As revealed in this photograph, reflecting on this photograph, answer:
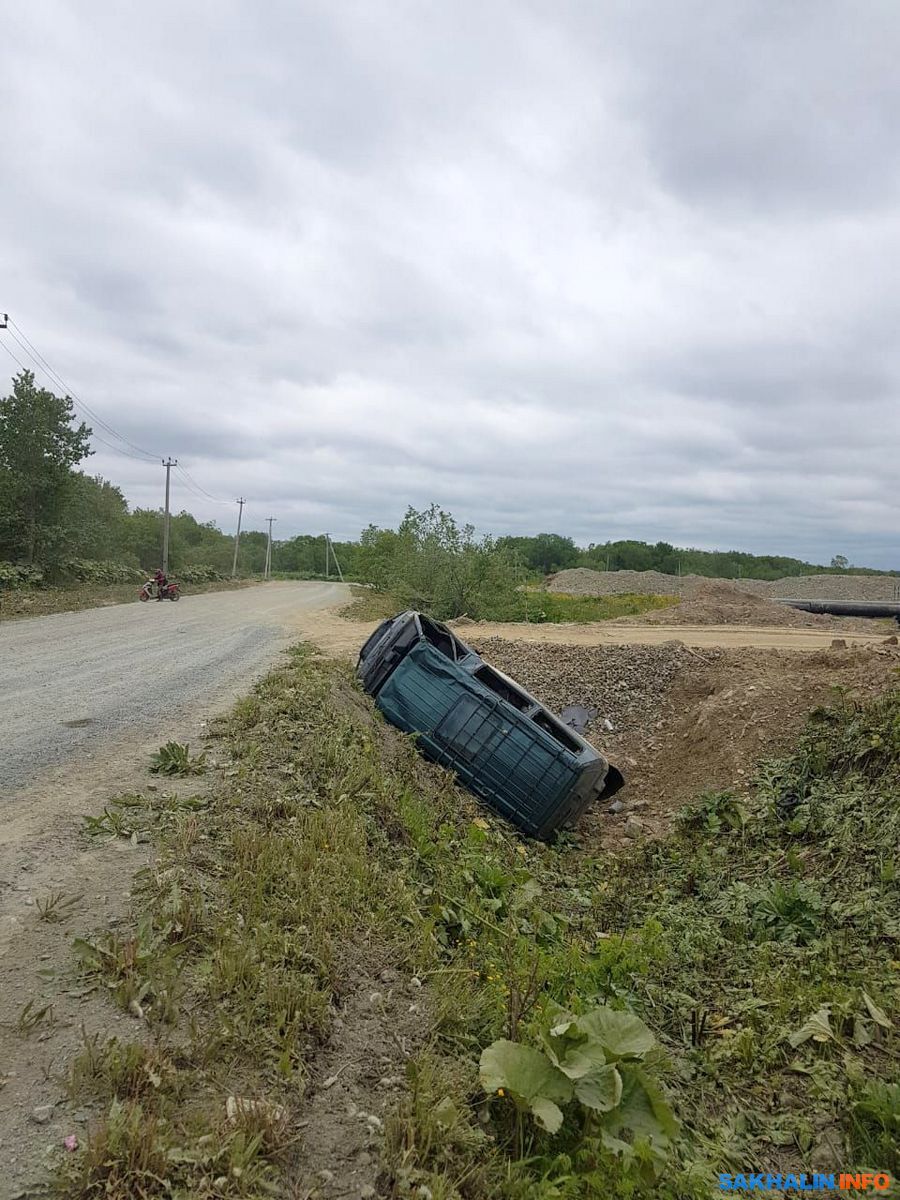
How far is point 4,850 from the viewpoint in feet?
12.2

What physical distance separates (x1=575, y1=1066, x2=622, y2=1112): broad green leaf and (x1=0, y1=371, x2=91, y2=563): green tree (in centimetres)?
2856

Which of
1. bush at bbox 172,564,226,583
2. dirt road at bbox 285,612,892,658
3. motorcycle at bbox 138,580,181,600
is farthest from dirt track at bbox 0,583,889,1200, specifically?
bush at bbox 172,564,226,583

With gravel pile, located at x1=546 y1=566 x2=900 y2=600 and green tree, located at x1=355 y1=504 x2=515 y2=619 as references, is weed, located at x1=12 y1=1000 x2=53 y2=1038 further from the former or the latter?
gravel pile, located at x1=546 y1=566 x2=900 y2=600

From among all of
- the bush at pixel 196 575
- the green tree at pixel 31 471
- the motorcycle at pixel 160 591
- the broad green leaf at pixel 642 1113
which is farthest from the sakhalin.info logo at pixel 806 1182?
the bush at pixel 196 575

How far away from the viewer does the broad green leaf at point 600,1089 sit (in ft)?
7.80

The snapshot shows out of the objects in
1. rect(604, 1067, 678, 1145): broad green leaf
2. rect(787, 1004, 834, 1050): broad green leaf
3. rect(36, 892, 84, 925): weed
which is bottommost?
rect(787, 1004, 834, 1050): broad green leaf

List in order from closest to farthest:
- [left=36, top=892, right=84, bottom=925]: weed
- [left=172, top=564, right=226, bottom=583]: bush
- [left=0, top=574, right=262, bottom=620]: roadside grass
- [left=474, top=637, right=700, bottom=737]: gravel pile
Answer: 1. [left=36, top=892, right=84, bottom=925]: weed
2. [left=474, top=637, right=700, bottom=737]: gravel pile
3. [left=0, top=574, right=262, bottom=620]: roadside grass
4. [left=172, top=564, right=226, bottom=583]: bush

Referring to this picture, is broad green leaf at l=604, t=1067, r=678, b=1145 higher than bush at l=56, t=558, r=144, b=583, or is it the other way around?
bush at l=56, t=558, r=144, b=583

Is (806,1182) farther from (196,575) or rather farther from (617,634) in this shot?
(196,575)

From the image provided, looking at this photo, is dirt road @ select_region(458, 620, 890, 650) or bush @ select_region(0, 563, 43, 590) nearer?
dirt road @ select_region(458, 620, 890, 650)

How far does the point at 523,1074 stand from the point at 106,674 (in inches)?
325

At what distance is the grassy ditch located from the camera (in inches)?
88.5

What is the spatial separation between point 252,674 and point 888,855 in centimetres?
727

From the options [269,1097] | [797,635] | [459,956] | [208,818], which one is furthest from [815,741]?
[797,635]
